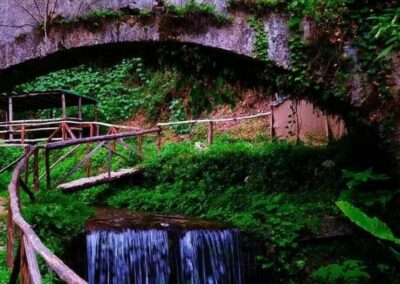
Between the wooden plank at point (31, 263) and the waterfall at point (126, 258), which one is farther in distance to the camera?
the waterfall at point (126, 258)

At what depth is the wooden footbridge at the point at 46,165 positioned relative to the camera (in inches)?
110

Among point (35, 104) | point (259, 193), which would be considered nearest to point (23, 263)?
point (259, 193)

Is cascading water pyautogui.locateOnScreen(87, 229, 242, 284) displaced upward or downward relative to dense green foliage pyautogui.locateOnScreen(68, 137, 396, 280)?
downward

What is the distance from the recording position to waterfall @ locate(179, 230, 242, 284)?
22.1 ft

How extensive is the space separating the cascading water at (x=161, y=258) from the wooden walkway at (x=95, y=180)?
10.4ft

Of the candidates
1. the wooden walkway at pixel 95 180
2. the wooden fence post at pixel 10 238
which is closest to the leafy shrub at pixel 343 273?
the wooden fence post at pixel 10 238

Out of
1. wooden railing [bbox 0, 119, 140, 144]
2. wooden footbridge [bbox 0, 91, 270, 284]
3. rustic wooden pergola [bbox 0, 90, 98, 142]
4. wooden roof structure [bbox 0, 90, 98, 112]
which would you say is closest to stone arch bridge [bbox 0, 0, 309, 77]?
wooden footbridge [bbox 0, 91, 270, 284]

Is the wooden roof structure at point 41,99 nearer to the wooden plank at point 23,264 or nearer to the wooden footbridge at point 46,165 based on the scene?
the wooden footbridge at point 46,165

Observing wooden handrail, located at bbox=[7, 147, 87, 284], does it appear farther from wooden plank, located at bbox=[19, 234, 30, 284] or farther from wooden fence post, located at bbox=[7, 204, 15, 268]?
wooden fence post, located at bbox=[7, 204, 15, 268]

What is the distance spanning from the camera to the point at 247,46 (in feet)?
20.8

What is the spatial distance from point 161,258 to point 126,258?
1.42 feet

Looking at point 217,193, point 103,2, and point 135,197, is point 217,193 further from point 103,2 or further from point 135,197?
point 103,2

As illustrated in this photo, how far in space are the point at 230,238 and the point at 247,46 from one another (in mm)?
2429

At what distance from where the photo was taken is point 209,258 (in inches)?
268
